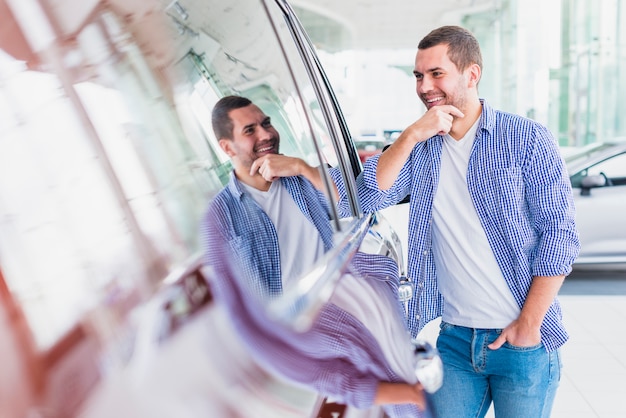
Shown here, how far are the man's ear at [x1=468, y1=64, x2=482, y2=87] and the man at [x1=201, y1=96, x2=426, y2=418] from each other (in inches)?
29.4

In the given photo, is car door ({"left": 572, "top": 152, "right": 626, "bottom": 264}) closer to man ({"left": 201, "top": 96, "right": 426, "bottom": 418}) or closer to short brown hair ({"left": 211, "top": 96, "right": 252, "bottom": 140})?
man ({"left": 201, "top": 96, "right": 426, "bottom": 418})

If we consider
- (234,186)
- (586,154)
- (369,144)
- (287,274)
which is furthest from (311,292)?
(369,144)

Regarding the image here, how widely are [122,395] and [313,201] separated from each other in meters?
0.55

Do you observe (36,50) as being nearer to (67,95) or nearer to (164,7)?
(67,95)

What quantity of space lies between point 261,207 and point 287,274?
95 millimetres

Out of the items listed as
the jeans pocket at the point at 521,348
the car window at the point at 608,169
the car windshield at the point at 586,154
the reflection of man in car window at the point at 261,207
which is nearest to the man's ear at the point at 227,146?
A: the reflection of man in car window at the point at 261,207

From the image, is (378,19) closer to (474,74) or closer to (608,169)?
(608,169)

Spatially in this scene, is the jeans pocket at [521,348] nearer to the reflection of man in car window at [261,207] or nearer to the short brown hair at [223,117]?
the reflection of man in car window at [261,207]

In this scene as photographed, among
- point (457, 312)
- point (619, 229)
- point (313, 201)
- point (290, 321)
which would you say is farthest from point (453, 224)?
point (619, 229)

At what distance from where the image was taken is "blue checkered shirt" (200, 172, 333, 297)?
24.7 inches

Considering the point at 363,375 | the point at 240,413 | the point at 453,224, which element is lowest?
the point at 453,224

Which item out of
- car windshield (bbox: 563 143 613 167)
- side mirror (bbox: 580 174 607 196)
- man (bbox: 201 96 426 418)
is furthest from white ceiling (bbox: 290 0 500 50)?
man (bbox: 201 96 426 418)

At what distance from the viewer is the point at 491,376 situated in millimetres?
1671

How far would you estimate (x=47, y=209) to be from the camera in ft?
1.69
